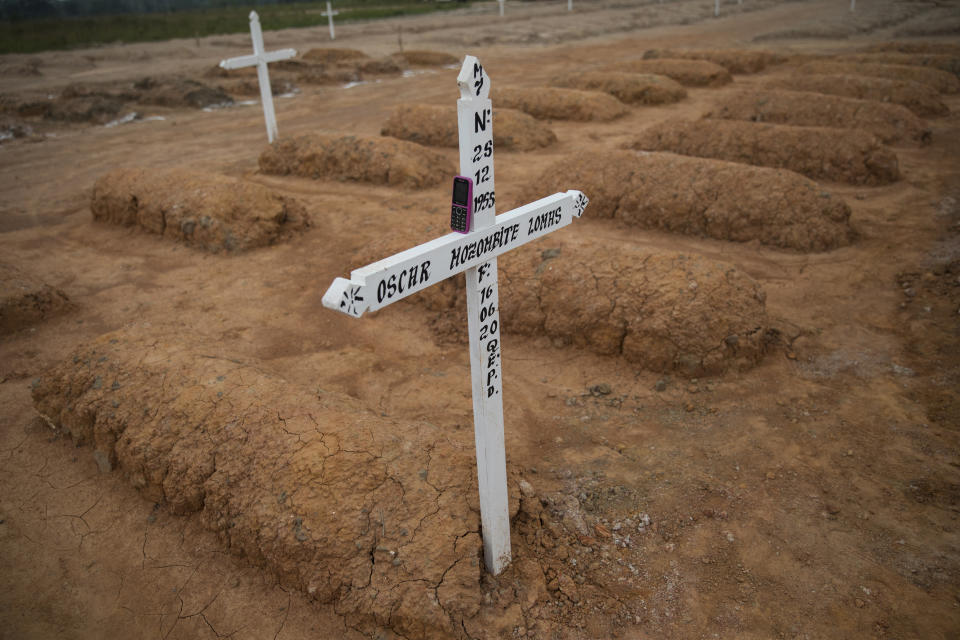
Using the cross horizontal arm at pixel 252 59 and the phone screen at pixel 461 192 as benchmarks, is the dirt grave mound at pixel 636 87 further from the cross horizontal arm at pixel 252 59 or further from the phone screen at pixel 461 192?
the phone screen at pixel 461 192

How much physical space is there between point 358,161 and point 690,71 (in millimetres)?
11179

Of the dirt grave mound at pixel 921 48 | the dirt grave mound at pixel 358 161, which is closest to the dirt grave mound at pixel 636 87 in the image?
the dirt grave mound at pixel 358 161

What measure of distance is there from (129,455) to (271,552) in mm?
1428

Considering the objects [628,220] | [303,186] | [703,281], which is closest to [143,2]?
[303,186]

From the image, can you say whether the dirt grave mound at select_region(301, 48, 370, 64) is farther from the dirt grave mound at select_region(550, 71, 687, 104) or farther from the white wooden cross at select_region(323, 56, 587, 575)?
the white wooden cross at select_region(323, 56, 587, 575)

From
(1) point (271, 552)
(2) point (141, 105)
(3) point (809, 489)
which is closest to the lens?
(1) point (271, 552)

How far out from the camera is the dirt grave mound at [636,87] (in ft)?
49.3

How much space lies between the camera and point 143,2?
41.8 meters

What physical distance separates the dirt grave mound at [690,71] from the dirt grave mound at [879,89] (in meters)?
3.35

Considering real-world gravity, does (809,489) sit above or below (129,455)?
below

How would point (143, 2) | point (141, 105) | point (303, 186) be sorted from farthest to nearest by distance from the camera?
point (143, 2), point (141, 105), point (303, 186)

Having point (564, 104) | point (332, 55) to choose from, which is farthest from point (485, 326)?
point (332, 55)

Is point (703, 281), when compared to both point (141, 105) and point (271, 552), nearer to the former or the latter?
point (271, 552)

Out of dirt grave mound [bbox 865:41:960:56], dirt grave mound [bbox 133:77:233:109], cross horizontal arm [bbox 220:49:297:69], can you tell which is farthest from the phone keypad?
dirt grave mound [bbox 865:41:960:56]
